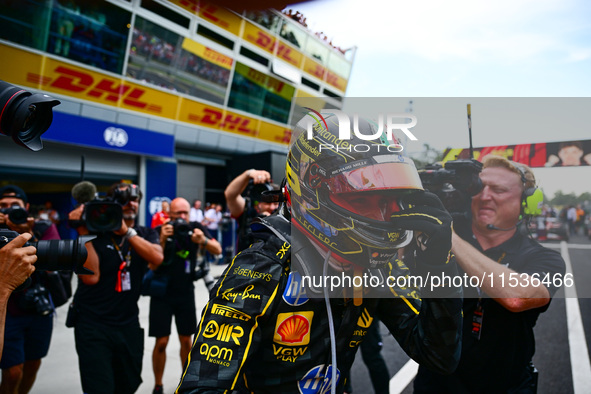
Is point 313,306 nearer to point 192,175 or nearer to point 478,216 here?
point 478,216

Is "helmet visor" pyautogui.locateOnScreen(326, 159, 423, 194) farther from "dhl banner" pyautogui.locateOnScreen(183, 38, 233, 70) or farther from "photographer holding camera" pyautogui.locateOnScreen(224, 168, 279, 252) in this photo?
"dhl banner" pyautogui.locateOnScreen(183, 38, 233, 70)

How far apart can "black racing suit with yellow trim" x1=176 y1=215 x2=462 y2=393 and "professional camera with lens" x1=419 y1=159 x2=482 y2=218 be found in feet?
1.26

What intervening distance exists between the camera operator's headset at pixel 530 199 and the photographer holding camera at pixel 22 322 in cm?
309

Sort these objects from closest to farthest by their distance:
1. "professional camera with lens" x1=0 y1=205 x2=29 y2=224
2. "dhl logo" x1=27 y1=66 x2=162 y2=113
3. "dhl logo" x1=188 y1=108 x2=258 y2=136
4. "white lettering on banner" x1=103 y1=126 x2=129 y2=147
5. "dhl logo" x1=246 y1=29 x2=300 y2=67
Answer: "professional camera with lens" x1=0 y1=205 x2=29 y2=224 → "dhl logo" x1=27 y1=66 x2=162 y2=113 → "white lettering on banner" x1=103 y1=126 x2=129 y2=147 → "dhl logo" x1=188 y1=108 x2=258 y2=136 → "dhl logo" x1=246 y1=29 x2=300 y2=67

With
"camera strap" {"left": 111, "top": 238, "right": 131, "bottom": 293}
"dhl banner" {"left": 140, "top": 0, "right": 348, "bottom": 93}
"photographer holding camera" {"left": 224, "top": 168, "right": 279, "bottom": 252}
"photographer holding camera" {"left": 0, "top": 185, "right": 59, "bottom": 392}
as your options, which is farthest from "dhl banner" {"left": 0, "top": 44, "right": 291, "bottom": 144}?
"camera strap" {"left": 111, "top": 238, "right": 131, "bottom": 293}

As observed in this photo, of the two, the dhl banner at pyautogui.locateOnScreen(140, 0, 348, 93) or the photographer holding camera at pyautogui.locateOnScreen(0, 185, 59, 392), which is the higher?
the dhl banner at pyautogui.locateOnScreen(140, 0, 348, 93)

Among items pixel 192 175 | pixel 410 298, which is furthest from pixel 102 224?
pixel 192 175

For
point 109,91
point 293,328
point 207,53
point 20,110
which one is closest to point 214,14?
point 207,53

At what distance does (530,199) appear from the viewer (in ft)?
5.24

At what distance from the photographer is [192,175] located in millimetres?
13172

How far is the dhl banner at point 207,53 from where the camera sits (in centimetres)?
1130

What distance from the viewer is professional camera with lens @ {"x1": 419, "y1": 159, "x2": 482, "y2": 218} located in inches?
60.6

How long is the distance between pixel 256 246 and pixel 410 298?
2.29 feet

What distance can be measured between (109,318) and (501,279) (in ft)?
8.28
